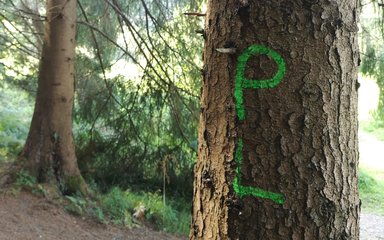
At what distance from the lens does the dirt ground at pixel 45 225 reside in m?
5.29

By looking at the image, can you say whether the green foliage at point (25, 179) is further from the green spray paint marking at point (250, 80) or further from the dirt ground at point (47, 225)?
the green spray paint marking at point (250, 80)

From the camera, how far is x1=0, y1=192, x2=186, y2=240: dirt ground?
5285 mm

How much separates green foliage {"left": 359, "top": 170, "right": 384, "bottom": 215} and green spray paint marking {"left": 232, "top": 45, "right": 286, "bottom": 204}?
35.6ft

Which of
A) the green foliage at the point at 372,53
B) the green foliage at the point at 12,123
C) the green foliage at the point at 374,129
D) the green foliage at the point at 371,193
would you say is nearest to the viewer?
the green foliage at the point at 372,53

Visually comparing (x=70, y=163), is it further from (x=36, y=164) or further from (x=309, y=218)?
(x=309, y=218)

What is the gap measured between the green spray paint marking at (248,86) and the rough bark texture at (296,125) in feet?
0.03

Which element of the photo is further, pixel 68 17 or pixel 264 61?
pixel 68 17

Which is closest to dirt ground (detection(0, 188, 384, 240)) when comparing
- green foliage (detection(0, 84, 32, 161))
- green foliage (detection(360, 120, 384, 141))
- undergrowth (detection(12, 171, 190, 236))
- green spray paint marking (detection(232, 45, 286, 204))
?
undergrowth (detection(12, 171, 190, 236))

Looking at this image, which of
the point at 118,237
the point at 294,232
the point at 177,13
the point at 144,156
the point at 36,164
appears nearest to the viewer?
the point at 294,232

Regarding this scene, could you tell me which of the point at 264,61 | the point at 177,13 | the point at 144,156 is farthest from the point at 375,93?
the point at 264,61

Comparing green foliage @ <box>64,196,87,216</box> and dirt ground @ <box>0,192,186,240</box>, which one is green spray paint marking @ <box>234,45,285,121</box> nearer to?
dirt ground @ <box>0,192,186,240</box>

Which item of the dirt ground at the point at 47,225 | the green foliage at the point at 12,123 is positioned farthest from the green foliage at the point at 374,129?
the dirt ground at the point at 47,225

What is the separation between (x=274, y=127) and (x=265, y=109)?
5 cm

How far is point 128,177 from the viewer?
8398 mm
